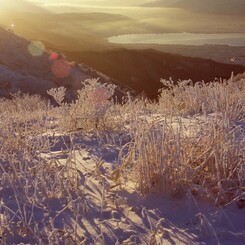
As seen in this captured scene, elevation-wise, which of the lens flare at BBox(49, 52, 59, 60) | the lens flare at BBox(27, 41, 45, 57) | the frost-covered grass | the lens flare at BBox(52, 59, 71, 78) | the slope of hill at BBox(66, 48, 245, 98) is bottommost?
the slope of hill at BBox(66, 48, 245, 98)

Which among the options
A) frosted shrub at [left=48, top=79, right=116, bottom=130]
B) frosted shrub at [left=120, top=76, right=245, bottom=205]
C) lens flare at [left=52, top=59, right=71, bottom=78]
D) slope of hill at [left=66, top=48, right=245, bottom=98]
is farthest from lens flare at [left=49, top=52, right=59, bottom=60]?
frosted shrub at [left=120, top=76, right=245, bottom=205]

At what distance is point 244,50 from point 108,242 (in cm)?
5510

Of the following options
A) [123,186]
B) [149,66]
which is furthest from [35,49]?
[123,186]

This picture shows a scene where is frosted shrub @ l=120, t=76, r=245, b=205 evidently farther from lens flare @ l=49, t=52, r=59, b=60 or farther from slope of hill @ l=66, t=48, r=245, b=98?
slope of hill @ l=66, t=48, r=245, b=98

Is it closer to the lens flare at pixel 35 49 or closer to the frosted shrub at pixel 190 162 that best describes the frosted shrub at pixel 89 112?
the frosted shrub at pixel 190 162

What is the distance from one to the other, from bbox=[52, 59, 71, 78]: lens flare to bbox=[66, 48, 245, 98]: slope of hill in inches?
446

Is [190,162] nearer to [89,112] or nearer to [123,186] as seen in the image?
[123,186]

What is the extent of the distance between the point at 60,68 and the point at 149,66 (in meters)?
18.2

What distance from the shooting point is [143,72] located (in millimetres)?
44781

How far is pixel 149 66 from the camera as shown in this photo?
46.7 meters

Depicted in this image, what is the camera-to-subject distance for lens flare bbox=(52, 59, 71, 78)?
93.0ft

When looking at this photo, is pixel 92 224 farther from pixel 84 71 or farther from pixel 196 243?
pixel 84 71

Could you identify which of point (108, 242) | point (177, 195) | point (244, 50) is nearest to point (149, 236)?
point (108, 242)

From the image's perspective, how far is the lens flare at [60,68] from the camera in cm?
2834
